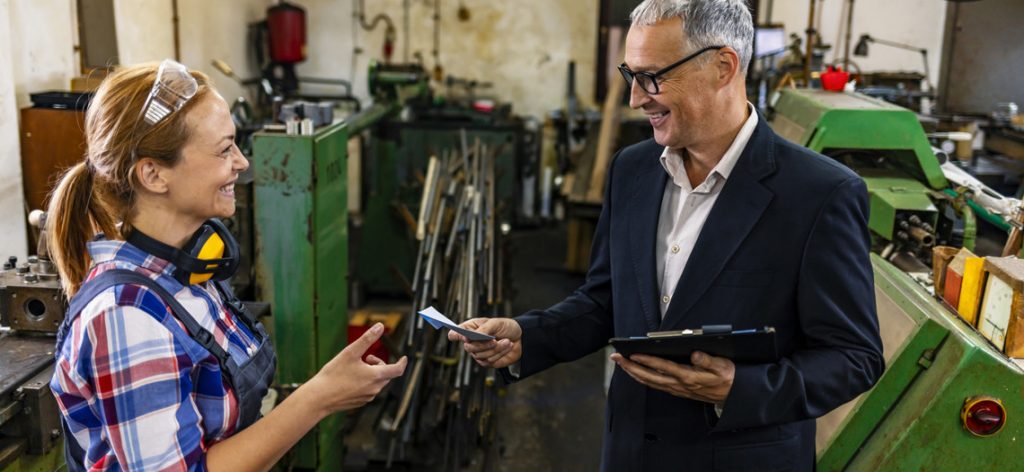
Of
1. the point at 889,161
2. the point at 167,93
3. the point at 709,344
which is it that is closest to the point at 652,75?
the point at 709,344

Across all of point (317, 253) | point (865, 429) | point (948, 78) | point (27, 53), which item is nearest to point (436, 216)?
point (317, 253)

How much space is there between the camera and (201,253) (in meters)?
1.21

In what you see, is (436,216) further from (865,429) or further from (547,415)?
(865,429)

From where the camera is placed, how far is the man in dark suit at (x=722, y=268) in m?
1.24

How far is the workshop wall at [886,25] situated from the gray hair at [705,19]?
5.34 meters

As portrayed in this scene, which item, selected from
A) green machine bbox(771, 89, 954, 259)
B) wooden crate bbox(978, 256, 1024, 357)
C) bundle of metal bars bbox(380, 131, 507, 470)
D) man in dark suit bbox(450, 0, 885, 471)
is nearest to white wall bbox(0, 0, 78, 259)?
bundle of metal bars bbox(380, 131, 507, 470)

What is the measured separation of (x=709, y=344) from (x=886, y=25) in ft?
19.1

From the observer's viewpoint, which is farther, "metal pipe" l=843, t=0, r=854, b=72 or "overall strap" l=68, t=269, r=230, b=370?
"metal pipe" l=843, t=0, r=854, b=72

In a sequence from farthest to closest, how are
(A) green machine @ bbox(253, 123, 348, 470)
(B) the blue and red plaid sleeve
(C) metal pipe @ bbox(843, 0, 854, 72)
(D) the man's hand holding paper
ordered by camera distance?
1. (C) metal pipe @ bbox(843, 0, 854, 72)
2. (A) green machine @ bbox(253, 123, 348, 470)
3. (D) the man's hand holding paper
4. (B) the blue and red plaid sleeve

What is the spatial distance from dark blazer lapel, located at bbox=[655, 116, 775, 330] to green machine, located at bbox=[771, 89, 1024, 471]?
2.27ft

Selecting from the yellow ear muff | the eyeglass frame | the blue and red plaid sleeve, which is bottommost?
the blue and red plaid sleeve

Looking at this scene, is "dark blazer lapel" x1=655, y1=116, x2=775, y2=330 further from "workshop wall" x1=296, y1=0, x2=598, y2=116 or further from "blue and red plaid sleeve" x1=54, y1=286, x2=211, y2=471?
"workshop wall" x1=296, y1=0, x2=598, y2=116

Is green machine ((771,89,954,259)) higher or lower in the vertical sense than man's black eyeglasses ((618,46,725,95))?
lower

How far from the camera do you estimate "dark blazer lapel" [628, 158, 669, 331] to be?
1381mm
